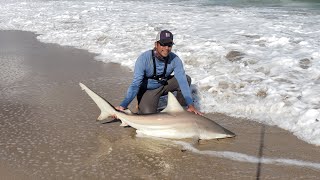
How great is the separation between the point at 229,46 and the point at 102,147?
5449 mm

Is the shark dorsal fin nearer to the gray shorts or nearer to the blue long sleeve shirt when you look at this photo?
the blue long sleeve shirt

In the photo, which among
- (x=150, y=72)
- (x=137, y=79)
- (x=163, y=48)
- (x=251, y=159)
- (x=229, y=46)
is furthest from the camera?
A: (x=229, y=46)

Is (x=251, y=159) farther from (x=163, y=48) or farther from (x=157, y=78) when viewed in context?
(x=157, y=78)

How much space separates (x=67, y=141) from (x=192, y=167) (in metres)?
1.46

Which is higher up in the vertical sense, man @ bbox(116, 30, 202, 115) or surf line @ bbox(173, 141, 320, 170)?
man @ bbox(116, 30, 202, 115)

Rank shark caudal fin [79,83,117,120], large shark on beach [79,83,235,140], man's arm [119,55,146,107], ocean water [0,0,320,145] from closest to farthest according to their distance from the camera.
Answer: large shark on beach [79,83,235,140] → shark caudal fin [79,83,117,120] → man's arm [119,55,146,107] → ocean water [0,0,320,145]

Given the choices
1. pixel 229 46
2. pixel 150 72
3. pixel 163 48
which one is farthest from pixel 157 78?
pixel 229 46

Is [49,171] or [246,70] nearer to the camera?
[49,171]

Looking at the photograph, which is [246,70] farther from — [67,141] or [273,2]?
[273,2]

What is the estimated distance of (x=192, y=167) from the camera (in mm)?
3836

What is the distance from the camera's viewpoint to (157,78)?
5227 millimetres

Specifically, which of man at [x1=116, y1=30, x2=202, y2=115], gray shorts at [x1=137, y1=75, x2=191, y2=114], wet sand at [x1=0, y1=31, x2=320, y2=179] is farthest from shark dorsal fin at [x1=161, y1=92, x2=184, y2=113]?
gray shorts at [x1=137, y1=75, x2=191, y2=114]

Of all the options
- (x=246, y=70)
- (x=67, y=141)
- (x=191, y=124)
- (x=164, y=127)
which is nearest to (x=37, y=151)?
(x=67, y=141)

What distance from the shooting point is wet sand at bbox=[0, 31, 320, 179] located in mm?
3742
